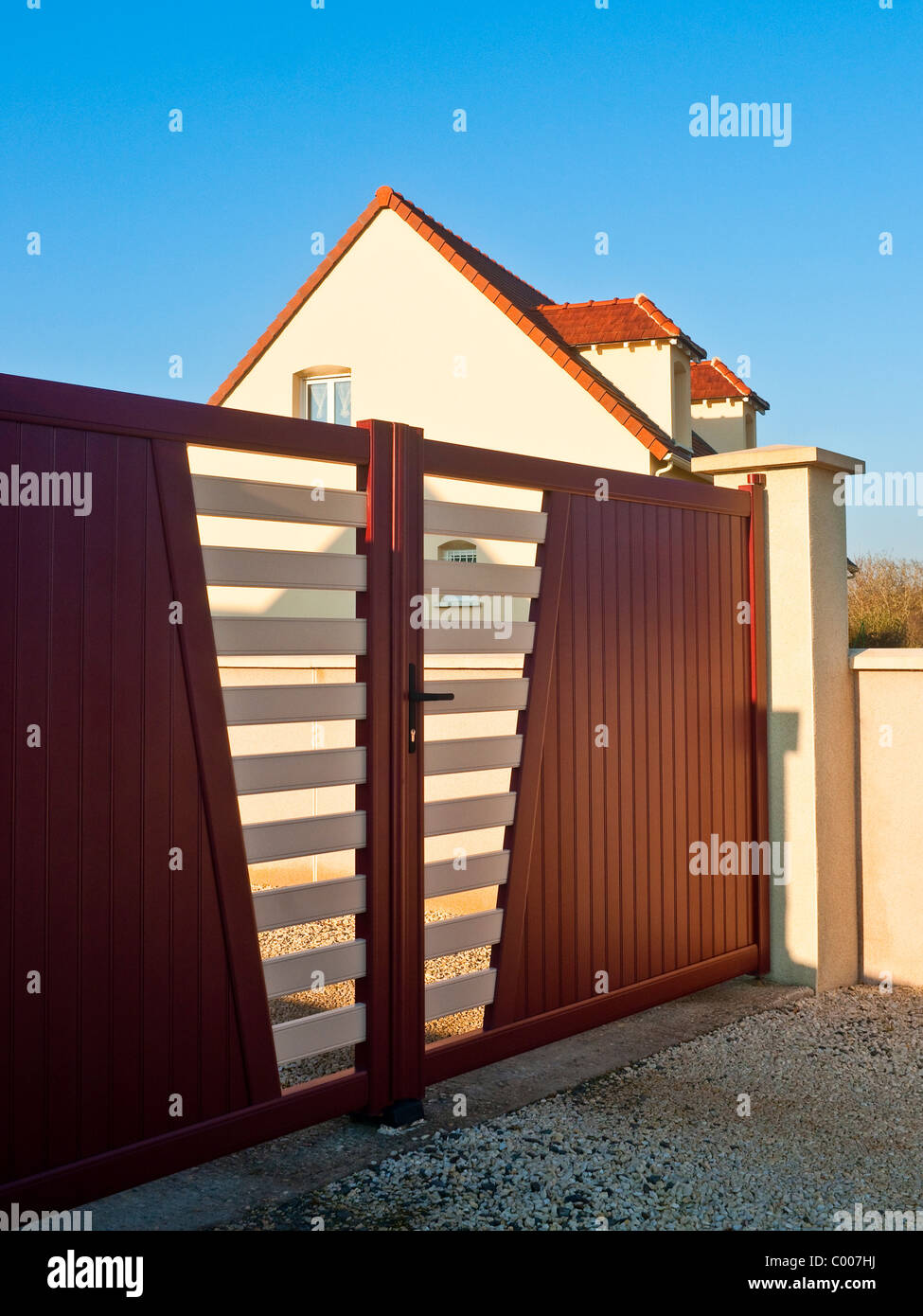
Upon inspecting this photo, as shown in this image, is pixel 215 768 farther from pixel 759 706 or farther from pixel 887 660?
pixel 887 660

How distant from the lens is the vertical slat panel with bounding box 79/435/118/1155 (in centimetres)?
291

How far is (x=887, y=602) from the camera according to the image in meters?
18.9

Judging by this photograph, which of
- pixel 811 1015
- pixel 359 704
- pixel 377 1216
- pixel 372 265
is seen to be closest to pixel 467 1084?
pixel 377 1216

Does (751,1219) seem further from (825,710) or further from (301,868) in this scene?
(301,868)

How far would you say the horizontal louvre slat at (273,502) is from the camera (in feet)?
10.9

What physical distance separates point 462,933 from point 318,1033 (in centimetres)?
74

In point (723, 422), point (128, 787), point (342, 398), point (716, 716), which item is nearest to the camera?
point (128, 787)

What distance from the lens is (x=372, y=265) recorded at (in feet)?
46.0

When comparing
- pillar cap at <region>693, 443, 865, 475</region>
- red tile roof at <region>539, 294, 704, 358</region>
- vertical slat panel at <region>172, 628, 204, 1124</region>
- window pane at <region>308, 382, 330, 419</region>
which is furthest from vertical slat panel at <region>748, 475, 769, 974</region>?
window pane at <region>308, 382, 330, 419</region>

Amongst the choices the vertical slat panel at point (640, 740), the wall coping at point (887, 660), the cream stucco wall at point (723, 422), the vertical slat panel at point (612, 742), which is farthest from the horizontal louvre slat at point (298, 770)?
the cream stucco wall at point (723, 422)

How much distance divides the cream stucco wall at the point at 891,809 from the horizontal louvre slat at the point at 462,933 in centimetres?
244

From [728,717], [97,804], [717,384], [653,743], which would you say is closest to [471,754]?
[653,743]

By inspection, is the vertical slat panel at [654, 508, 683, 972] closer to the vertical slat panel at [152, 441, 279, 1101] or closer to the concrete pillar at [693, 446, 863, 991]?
the concrete pillar at [693, 446, 863, 991]

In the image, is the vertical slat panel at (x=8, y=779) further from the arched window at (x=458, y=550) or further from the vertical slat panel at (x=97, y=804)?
the arched window at (x=458, y=550)
